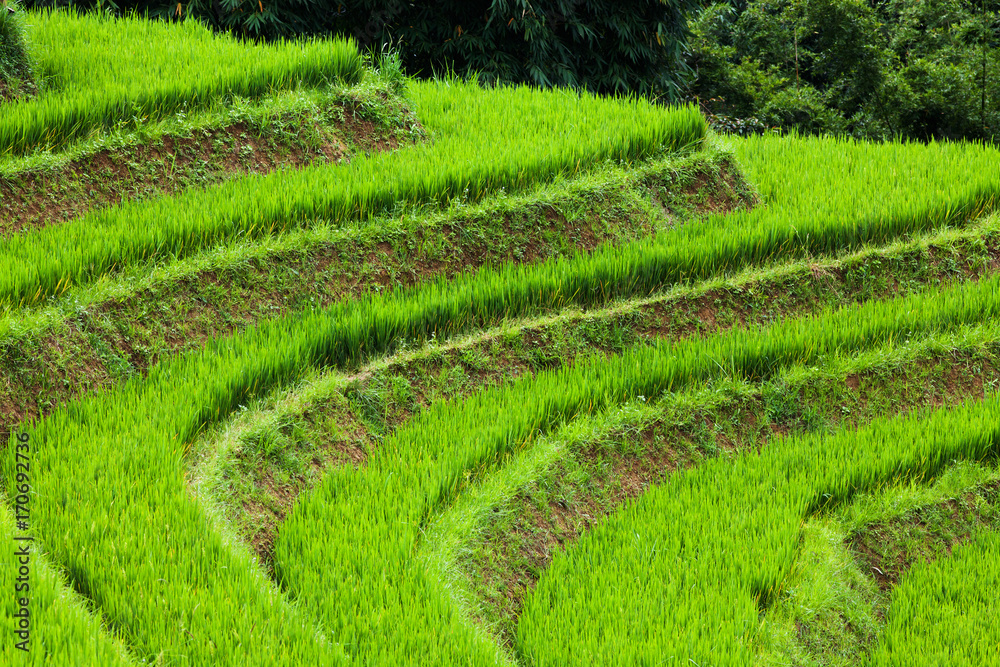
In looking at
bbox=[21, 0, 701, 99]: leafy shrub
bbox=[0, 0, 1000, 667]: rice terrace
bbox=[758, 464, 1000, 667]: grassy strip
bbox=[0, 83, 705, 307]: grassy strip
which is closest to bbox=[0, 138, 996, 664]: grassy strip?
bbox=[0, 0, 1000, 667]: rice terrace

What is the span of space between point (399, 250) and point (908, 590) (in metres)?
2.87

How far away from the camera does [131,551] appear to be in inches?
A: 116

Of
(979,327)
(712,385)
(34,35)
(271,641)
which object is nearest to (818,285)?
(979,327)

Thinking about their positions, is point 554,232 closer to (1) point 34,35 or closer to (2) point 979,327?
(2) point 979,327

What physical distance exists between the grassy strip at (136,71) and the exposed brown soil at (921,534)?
13.5 feet

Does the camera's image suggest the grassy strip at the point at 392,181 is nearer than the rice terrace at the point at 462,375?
No

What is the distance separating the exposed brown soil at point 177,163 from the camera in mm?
4500

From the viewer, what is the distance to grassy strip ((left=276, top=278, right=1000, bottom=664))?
2.94m

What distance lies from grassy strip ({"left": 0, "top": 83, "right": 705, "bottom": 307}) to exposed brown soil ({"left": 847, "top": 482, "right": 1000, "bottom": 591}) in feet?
9.05

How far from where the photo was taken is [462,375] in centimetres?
432

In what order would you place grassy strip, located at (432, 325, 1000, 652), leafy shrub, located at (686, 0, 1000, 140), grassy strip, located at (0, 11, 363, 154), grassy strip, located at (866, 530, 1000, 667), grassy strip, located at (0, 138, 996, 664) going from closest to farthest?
grassy strip, located at (0, 138, 996, 664) → grassy strip, located at (866, 530, 1000, 667) → grassy strip, located at (432, 325, 1000, 652) → grassy strip, located at (0, 11, 363, 154) → leafy shrub, located at (686, 0, 1000, 140)

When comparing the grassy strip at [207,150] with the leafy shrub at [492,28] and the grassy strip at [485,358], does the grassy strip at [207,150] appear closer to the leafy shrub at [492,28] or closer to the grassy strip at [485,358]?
the grassy strip at [485,358]

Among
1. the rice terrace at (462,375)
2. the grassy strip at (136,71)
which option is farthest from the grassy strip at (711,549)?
the grassy strip at (136,71)

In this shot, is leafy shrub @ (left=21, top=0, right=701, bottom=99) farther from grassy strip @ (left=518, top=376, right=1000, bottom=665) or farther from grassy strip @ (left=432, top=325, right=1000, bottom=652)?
grassy strip @ (left=518, top=376, right=1000, bottom=665)
